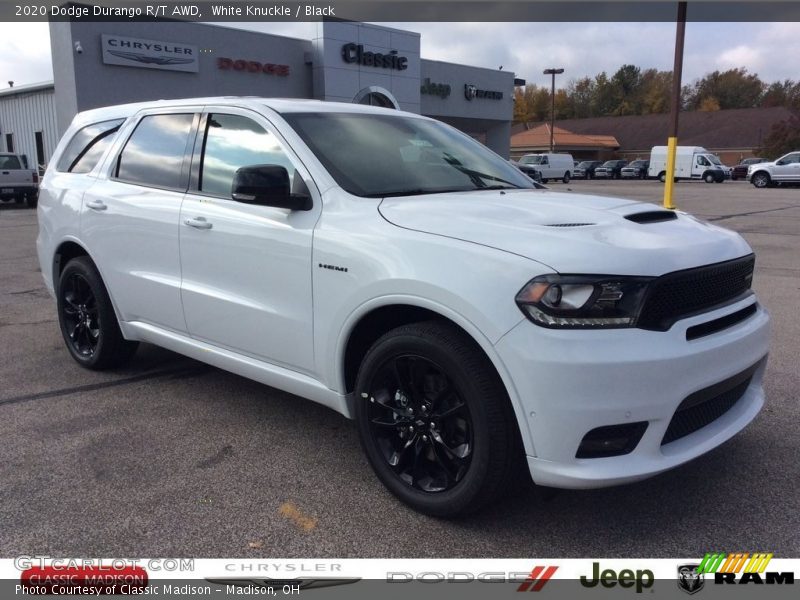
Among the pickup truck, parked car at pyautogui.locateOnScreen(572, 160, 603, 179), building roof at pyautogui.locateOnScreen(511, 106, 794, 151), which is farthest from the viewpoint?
building roof at pyautogui.locateOnScreen(511, 106, 794, 151)

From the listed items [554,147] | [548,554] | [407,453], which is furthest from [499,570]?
[554,147]

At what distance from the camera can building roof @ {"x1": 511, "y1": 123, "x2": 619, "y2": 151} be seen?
2721 inches

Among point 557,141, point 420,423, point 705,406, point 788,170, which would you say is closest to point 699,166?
point 788,170

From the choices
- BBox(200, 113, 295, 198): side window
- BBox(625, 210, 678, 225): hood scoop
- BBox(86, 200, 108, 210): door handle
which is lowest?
BBox(86, 200, 108, 210): door handle

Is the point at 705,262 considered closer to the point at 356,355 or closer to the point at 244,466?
the point at 356,355

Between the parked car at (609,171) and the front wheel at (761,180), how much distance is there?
55.0ft

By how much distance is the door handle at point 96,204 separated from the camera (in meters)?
4.82

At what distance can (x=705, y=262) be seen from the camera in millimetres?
2975

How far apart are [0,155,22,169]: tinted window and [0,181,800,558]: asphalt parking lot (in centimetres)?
2023

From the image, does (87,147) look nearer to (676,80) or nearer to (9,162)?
(676,80)

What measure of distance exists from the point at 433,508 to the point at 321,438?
1.16 m

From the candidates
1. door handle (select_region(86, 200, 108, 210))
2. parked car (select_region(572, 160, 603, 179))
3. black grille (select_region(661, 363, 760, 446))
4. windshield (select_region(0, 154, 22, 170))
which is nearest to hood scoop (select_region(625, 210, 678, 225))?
black grille (select_region(661, 363, 760, 446))

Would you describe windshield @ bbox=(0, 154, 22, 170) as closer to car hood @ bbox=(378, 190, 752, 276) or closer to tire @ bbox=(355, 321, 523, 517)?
car hood @ bbox=(378, 190, 752, 276)

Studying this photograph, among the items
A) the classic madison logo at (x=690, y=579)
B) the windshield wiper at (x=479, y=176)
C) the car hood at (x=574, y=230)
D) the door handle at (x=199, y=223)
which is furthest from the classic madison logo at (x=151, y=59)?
the classic madison logo at (x=690, y=579)
